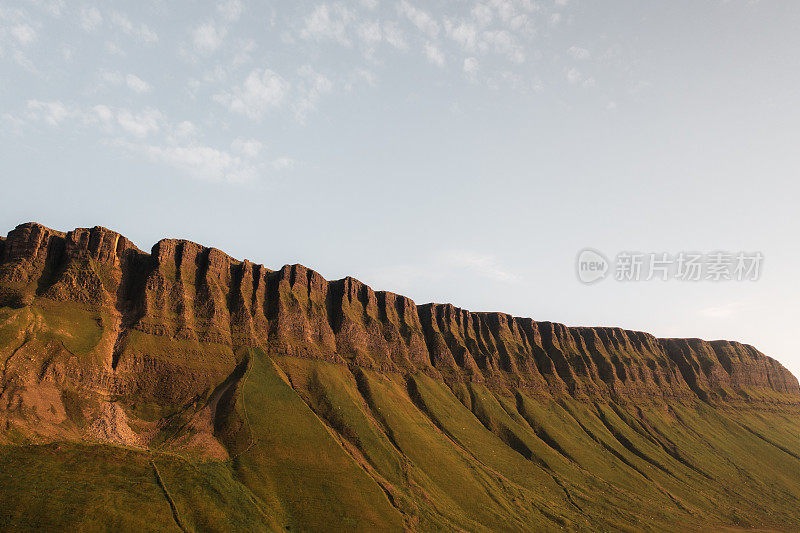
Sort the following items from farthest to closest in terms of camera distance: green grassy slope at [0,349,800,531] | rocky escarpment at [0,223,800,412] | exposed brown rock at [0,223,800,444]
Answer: rocky escarpment at [0,223,800,412] < exposed brown rock at [0,223,800,444] < green grassy slope at [0,349,800,531]

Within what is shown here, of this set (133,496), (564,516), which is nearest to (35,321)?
(133,496)

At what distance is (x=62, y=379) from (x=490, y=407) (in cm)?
12451

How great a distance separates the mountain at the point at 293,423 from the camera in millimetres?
73812

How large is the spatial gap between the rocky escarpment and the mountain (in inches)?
20.6

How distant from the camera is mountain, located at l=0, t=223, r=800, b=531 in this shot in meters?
73.8

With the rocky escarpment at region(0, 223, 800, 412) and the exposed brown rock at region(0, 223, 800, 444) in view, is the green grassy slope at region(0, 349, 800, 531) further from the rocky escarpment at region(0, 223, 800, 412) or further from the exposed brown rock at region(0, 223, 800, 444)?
the exposed brown rock at region(0, 223, 800, 444)

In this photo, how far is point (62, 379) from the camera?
289ft

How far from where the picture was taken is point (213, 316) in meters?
126

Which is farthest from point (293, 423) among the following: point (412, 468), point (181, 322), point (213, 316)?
point (181, 322)

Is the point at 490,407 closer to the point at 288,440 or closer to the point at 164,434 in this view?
the point at 288,440

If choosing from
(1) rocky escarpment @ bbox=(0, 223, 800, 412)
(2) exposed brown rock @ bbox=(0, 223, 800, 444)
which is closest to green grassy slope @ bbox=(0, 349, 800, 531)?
(1) rocky escarpment @ bbox=(0, 223, 800, 412)

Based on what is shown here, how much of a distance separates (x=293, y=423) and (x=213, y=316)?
136 feet

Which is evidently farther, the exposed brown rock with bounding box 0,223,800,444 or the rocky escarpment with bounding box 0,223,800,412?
the rocky escarpment with bounding box 0,223,800,412

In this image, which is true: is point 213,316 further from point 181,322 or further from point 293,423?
A: point 293,423
